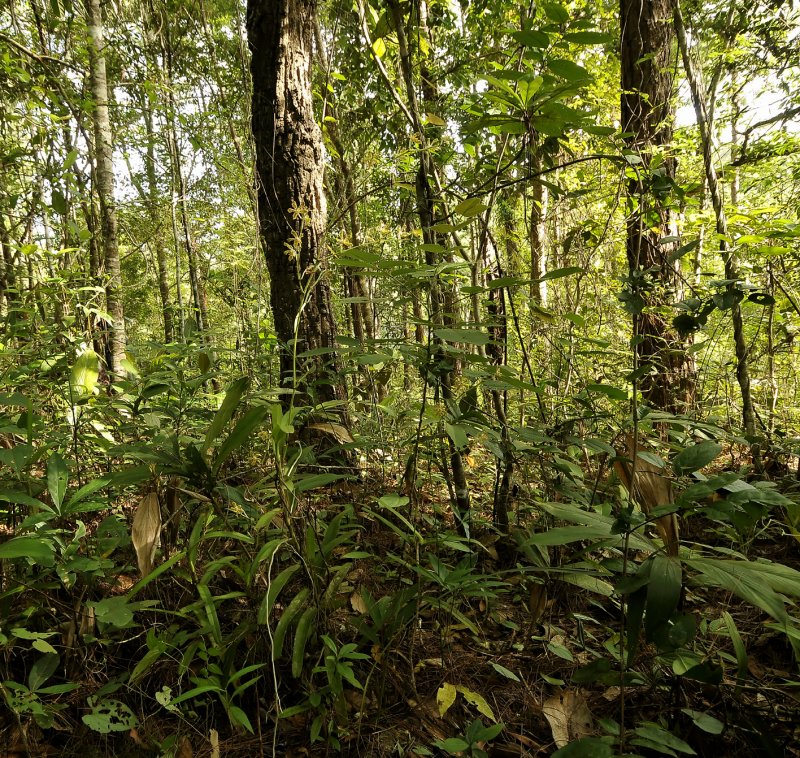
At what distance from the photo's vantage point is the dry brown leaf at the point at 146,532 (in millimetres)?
1188

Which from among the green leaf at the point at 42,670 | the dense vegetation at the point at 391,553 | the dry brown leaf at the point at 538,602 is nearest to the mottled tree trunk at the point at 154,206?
the dense vegetation at the point at 391,553

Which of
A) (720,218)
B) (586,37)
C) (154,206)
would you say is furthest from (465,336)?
(154,206)

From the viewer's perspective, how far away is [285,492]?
1.22 meters

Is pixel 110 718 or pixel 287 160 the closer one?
pixel 110 718

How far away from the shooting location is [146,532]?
3.98 feet

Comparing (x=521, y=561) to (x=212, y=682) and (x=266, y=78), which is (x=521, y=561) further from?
(x=266, y=78)

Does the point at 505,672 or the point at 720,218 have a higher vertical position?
the point at 720,218

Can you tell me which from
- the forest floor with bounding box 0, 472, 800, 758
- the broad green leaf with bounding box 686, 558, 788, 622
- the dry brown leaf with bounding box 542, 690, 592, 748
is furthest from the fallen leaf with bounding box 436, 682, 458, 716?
the broad green leaf with bounding box 686, 558, 788, 622

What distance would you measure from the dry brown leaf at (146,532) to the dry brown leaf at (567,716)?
3.67 feet

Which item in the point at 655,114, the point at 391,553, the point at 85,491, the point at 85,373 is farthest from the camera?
the point at 655,114

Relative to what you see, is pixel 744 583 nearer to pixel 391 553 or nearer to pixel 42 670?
pixel 391 553

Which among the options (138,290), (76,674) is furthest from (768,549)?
(138,290)

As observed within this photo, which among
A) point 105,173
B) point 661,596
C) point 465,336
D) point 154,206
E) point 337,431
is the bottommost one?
point 661,596

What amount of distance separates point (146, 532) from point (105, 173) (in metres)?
4.21
